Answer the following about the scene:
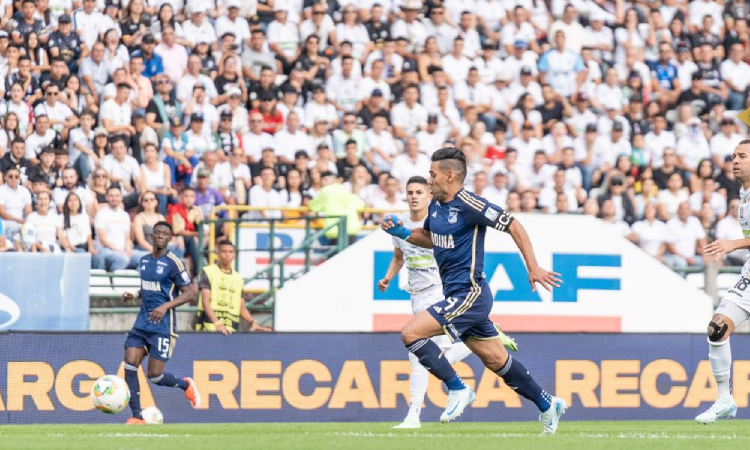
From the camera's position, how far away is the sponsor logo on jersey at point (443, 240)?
1069cm

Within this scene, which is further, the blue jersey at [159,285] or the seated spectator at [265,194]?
the seated spectator at [265,194]

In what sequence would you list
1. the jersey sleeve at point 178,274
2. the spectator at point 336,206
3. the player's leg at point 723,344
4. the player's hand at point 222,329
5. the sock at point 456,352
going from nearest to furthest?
the player's leg at point 723,344, the jersey sleeve at point 178,274, the sock at point 456,352, the player's hand at point 222,329, the spectator at point 336,206

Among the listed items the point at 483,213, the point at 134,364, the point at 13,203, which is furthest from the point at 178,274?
the point at 483,213

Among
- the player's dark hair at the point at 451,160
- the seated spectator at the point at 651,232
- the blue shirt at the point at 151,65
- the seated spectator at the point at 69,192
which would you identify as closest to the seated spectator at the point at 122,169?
the seated spectator at the point at 69,192

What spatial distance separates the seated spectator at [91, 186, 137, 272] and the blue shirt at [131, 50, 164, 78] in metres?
3.08

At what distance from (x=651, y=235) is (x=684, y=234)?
516 mm

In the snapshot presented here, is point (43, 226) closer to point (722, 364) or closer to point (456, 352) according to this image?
point (456, 352)

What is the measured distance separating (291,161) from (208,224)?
94.6 inches

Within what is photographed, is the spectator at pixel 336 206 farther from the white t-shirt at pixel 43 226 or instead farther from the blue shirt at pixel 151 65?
the blue shirt at pixel 151 65

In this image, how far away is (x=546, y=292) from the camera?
1770 cm

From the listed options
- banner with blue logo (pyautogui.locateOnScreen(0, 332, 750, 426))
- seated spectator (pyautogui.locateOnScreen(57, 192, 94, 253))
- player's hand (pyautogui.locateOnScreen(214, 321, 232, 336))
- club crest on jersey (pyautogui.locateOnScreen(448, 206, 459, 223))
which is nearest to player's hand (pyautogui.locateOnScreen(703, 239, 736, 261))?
club crest on jersey (pyautogui.locateOnScreen(448, 206, 459, 223))

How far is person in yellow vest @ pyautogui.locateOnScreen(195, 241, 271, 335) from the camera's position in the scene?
16.3 meters

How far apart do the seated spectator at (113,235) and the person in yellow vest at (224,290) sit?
1.94 metres

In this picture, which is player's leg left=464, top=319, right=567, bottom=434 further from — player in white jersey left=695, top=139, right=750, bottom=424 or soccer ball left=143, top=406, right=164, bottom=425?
soccer ball left=143, top=406, right=164, bottom=425
